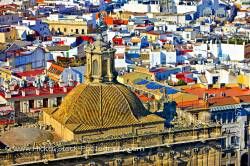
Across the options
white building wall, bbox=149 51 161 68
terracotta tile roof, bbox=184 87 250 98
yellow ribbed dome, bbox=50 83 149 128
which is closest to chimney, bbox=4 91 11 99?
Result: yellow ribbed dome, bbox=50 83 149 128

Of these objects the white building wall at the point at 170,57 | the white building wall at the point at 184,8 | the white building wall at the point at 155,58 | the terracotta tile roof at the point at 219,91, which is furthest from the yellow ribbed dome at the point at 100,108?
the white building wall at the point at 184,8

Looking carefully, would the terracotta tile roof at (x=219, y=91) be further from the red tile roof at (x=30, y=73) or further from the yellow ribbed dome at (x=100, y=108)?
the yellow ribbed dome at (x=100, y=108)

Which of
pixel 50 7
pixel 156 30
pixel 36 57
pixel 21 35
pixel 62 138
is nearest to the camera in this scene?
pixel 62 138

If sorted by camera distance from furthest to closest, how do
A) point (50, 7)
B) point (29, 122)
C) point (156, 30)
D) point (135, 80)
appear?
1. point (50, 7)
2. point (156, 30)
3. point (135, 80)
4. point (29, 122)

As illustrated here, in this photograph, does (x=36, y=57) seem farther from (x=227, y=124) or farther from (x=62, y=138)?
(x=62, y=138)

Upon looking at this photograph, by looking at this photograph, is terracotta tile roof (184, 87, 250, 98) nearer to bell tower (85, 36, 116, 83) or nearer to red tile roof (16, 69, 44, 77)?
red tile roof (16, 69, 44, 77)

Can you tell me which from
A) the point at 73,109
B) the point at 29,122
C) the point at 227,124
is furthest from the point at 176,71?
the point at 73,109
